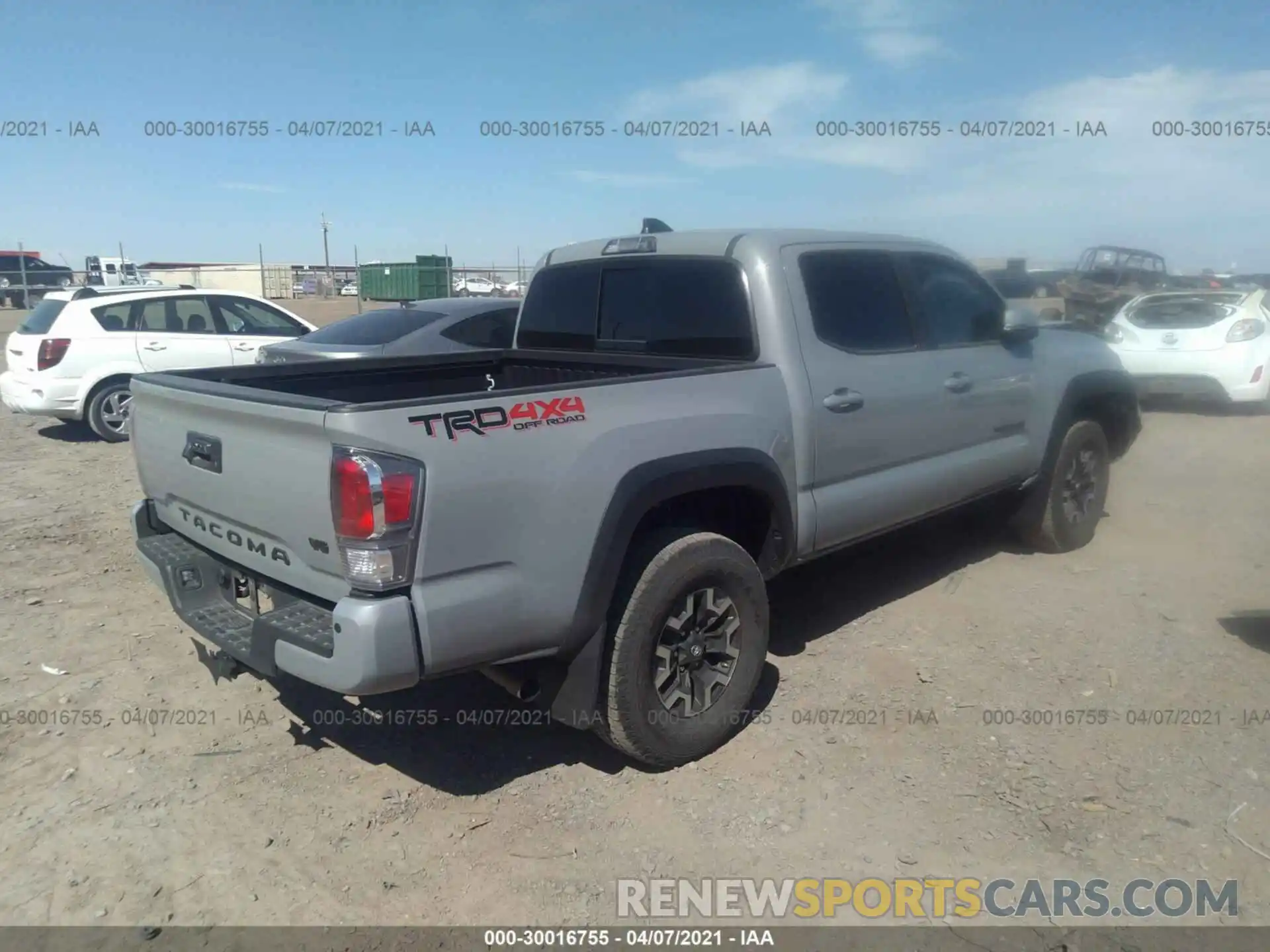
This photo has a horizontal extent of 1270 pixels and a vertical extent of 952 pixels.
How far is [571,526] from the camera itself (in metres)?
3.03

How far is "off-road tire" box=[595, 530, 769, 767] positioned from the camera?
3.27 m

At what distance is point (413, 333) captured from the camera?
858 cm

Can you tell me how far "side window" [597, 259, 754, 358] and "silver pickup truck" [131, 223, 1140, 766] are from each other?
0.01m

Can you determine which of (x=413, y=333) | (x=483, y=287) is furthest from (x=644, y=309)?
(x=483, y=287)

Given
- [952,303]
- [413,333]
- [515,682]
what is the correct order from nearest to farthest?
[515,682]
[952,303]
[413,333]

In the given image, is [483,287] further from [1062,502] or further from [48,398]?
[1062,502]

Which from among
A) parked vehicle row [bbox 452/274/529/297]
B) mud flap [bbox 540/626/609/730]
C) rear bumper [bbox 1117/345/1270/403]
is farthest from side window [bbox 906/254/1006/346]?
parked vehicle row [bbox 452/274/529/297]

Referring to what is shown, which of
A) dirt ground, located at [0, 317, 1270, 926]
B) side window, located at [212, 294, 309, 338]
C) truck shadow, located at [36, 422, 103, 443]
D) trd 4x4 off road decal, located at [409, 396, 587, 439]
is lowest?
dirt ground, located at [0, 317, 1270, 926]

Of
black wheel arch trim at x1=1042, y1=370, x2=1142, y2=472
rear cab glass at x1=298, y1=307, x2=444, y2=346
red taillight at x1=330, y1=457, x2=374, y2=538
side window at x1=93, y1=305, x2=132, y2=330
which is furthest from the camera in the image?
side window at x1=93, y1=305, x2=132, y2=330

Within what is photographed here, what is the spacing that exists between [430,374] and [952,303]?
2.71m

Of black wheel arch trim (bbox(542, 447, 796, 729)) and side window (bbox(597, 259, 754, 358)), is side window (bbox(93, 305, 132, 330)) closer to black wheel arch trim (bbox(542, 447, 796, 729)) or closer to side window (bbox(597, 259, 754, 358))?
side window (bbox(597, 259, 754, 358))

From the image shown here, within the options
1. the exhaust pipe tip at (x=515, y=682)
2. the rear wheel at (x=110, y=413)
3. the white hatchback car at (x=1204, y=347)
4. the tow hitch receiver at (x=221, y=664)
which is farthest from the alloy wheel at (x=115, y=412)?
the white hatchback car at (x=1204, y=347)

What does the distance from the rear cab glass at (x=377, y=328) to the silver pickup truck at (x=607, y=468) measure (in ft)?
12.7
